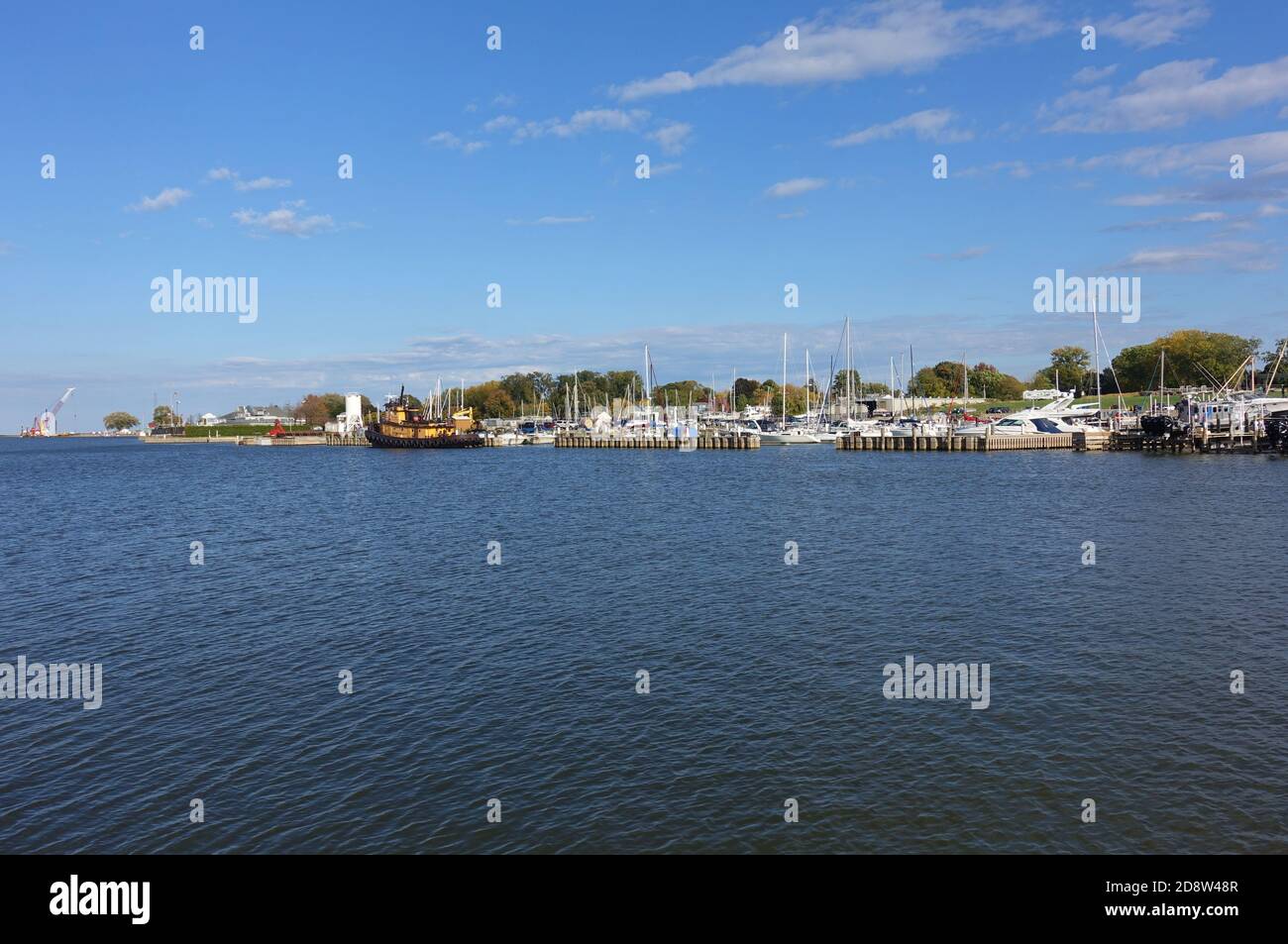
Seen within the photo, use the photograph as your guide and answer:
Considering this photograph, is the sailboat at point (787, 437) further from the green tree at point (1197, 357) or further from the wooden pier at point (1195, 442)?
the green tree at point (1197, 357)

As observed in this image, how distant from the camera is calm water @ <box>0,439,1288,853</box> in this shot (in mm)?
14984

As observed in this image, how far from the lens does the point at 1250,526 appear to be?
145 feet

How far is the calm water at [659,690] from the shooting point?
15.0 m

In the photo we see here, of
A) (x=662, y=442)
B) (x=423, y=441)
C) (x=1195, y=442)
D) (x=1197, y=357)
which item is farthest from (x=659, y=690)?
(x=1197, y=357)

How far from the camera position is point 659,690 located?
851 inches

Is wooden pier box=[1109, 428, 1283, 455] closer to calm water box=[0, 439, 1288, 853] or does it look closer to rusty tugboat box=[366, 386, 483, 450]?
calm water box=[0, 439, 1288, 853]

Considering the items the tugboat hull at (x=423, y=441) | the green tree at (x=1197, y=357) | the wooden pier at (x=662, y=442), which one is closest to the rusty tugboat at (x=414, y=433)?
the tugboat hull at (x=423, y=441)

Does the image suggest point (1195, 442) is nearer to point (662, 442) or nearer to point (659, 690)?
point (662, 442)
